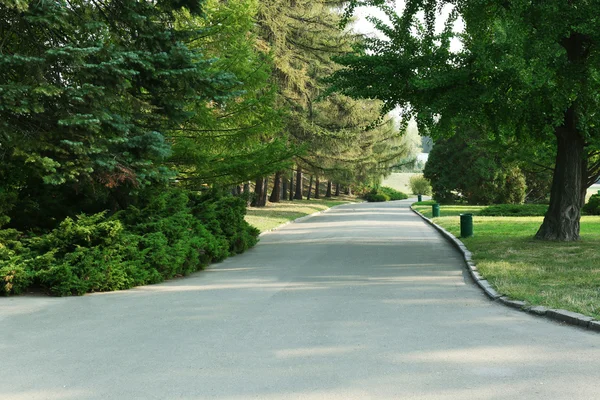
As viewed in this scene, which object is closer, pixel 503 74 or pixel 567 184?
pixel 503 74

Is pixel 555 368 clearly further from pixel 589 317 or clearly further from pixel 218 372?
pixel 218 372

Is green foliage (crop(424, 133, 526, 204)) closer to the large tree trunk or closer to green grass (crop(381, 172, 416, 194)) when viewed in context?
the large tree trunk

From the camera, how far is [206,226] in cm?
1309

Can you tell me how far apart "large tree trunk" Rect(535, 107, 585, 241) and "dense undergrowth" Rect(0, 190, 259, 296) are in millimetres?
9475

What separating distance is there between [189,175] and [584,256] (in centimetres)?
1053

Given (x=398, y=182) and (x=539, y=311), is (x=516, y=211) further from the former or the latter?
(x=398, y=182)

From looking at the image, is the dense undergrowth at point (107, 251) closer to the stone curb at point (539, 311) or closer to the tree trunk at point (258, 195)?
the stone curb at point (539, 311)

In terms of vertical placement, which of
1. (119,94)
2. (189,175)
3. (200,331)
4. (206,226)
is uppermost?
(119,94)

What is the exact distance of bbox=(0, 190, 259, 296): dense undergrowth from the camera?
882 cm

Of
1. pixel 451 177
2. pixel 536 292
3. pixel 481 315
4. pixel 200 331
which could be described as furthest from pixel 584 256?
pixel 451 177

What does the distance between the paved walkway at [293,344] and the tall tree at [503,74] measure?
5032 mm

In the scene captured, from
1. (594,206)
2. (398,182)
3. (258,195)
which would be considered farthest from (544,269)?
(398,182)

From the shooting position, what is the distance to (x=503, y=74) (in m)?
12.4

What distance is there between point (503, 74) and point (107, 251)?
907cm
